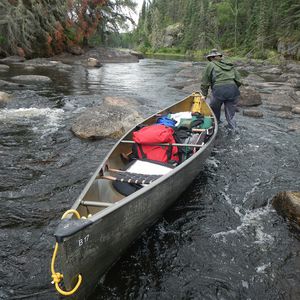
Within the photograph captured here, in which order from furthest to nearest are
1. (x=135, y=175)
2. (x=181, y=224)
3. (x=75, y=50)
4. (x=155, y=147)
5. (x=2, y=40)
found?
1. (x=75, y=50)
2. (x=2, y=40)
3. (x=155, y=147)
4. (x=181, y=224)
5. (x=135, y=175)

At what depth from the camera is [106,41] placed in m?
41.7

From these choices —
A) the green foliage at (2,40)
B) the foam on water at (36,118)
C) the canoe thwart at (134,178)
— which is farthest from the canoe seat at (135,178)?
the green foliage at (2,40)

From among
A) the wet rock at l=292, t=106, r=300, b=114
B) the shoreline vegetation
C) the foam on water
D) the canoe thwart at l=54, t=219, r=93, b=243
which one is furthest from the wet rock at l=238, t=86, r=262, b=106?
the shoreline vegetation

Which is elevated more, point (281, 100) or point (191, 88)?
point (281, 100)

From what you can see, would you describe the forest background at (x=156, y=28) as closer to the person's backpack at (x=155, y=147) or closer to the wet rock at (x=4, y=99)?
the wet rock at (x=4, y=99)

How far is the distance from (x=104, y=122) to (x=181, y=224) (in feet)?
15.4

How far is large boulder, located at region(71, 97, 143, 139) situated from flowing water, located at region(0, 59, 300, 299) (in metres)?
0.28

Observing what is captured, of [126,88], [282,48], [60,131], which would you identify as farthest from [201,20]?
[60,131]

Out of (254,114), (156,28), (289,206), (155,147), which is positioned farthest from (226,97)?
(156,28)

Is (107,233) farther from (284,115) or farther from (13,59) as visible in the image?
(13,59)

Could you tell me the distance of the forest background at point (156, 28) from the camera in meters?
27.2

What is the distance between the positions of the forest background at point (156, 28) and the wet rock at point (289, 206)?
2490 centimetres

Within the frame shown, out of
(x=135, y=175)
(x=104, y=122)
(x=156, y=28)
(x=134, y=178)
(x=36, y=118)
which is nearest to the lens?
(x=134, y=178)

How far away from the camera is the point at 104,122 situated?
925 centimetres
